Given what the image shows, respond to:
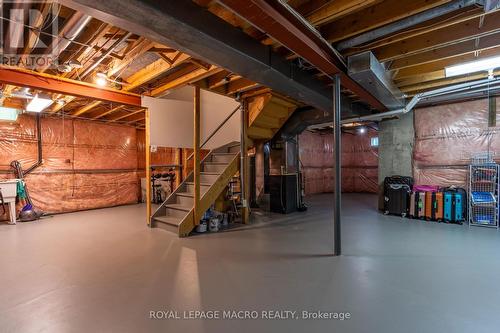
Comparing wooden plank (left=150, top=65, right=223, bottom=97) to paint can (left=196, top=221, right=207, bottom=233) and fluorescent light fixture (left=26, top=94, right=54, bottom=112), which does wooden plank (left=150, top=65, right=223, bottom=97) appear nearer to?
fluorescent light fixture (left=26, top=94, right=54, bottom=112)

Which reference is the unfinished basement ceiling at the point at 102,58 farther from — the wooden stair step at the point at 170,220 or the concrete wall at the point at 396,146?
the concrete wall at the point at 396,146

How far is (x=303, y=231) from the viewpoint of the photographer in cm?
432

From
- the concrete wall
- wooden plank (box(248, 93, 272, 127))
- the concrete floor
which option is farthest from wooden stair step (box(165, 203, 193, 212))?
the concrete wall

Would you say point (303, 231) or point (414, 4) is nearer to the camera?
point (414, 4)

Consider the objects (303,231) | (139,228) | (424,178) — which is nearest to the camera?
(303,231)

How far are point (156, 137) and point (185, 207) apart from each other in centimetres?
150

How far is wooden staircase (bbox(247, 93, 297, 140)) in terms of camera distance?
4937mm

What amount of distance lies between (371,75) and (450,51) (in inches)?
44.0

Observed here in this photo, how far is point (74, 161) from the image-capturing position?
22.1 ft

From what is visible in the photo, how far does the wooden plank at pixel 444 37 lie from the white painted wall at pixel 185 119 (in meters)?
3.02

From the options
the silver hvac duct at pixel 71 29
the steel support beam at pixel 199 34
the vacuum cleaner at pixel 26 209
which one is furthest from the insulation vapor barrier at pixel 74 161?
the steel support beam at pixel 199 34

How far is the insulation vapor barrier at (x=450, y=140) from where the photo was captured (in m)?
5.00

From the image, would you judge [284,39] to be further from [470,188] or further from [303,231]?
[470,188]

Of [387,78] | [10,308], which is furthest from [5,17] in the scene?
[387,78]
